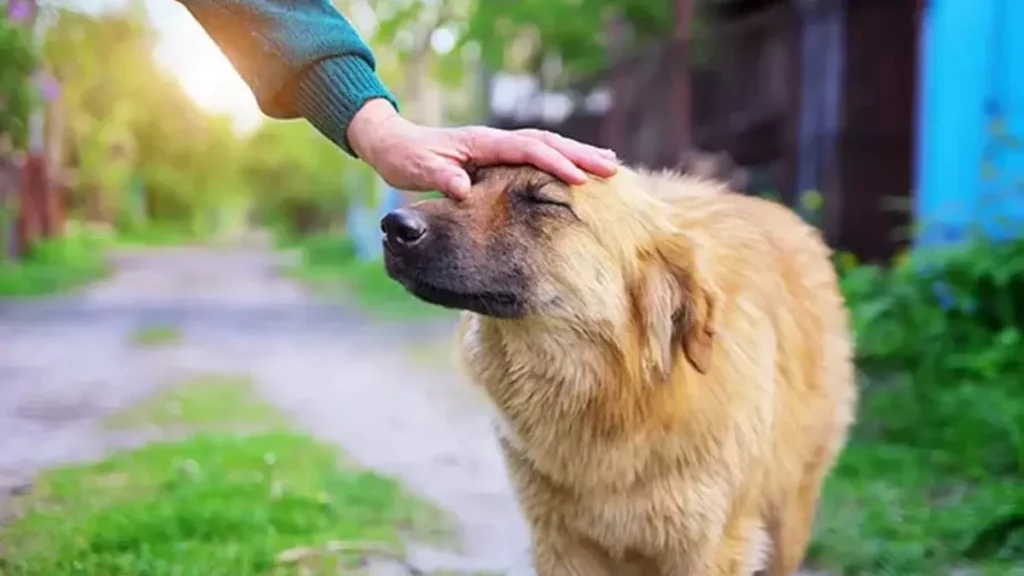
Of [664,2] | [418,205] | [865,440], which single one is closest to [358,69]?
[418,205]

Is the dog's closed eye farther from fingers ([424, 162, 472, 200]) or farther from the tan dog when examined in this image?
fingers ([424, 162, 472, 200])

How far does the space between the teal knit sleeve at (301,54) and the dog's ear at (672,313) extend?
782 millimetres

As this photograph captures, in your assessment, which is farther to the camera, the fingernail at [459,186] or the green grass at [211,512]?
the green grass at [211,512]

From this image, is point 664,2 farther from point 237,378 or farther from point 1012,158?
point 237,378

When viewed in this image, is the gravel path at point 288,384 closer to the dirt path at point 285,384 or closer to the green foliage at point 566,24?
the dirt path at point 285,384

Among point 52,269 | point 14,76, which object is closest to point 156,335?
point 52,269

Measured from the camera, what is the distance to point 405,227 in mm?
2258

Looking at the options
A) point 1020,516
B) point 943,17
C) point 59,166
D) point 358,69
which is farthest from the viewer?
point 59,166

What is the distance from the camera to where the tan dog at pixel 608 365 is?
2.41m

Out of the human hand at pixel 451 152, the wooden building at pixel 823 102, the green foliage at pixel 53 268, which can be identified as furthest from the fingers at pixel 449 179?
the green foliage at pixel 53 268

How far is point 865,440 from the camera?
15.3 feet

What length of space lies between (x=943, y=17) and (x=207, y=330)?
6108mm

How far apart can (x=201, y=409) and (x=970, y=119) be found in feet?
15.1

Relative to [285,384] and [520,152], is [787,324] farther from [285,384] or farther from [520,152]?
[285,384]
